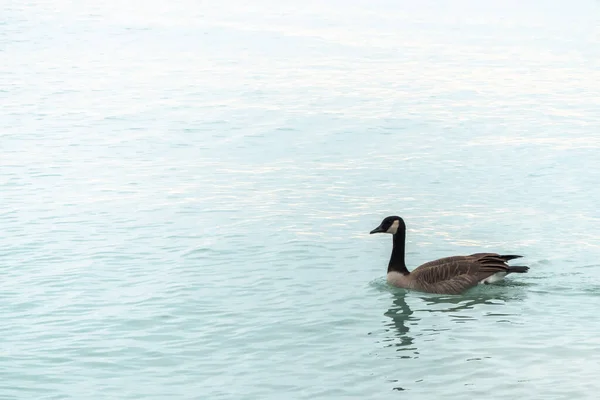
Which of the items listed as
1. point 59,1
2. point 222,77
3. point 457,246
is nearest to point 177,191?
point 457,246

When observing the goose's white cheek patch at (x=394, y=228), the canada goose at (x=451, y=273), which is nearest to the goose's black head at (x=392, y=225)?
the goose's white cheek patch at (x=394, y=228)

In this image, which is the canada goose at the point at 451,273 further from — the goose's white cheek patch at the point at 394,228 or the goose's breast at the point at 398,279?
the goose's white cheek patch at the point at 394,228

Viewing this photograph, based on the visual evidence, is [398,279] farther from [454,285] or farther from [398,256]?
[454,285]

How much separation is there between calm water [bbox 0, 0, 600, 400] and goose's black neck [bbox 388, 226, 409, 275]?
0.40m

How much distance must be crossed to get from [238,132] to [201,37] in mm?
24638

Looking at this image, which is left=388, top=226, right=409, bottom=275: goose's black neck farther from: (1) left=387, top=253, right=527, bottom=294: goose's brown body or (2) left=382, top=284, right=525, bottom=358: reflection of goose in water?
(2) left=382, top=284, right=525, bottom=358: reflection of goose in water

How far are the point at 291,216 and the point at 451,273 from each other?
6.55 meters

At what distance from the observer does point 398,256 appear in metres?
19.2

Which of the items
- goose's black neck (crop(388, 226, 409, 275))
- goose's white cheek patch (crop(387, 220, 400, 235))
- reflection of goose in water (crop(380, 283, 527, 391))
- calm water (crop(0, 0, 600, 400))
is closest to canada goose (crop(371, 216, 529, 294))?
goose's black neck (crop(388, 226, 409, 275))

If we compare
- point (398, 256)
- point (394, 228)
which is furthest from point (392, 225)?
point (398, 256)

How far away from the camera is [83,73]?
47156 millimetres

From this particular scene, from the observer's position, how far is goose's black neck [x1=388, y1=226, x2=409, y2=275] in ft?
62.6

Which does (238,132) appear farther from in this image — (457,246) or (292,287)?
(292,287)

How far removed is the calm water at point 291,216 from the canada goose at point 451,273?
10.1 inches
